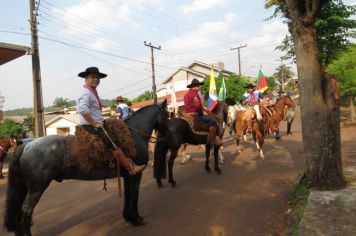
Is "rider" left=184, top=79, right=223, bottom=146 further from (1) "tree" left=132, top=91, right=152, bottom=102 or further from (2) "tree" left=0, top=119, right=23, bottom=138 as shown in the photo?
(1) "tree" left=132, top=91, right=152, bottom=102

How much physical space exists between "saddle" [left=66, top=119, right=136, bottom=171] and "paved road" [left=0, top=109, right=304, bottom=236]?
49.5 inches

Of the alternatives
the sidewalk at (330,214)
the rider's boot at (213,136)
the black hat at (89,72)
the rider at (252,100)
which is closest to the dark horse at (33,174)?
the black hat at (89,72)

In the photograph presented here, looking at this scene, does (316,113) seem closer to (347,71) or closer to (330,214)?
(330,214)

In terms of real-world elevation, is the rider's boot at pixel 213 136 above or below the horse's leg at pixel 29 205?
above

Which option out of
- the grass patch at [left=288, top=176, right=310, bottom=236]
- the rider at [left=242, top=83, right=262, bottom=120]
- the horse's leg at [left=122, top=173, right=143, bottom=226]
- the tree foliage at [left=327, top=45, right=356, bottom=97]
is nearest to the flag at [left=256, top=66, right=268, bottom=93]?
the rider at [left=242, top=83, right=262, bottom=120]

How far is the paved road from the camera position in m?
5.66

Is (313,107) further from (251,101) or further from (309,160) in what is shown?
(251,101)

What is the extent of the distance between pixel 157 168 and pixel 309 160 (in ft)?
10.7

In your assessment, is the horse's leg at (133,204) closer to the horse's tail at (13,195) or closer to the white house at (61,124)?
the horse's tail at (13,195)

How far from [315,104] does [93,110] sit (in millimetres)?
3982

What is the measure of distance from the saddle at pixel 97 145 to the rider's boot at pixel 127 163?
0.45 ft

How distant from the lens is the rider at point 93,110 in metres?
5.43

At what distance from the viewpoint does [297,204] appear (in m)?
5.99

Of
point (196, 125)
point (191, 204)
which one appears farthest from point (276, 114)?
point (191, 204)
